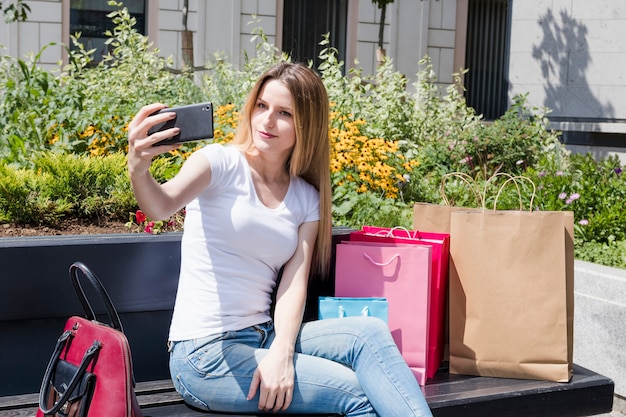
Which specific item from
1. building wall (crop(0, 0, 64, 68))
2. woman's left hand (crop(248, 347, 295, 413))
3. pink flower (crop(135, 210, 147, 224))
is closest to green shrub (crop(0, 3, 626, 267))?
pink flower (crop(135, 210, 147, 224))

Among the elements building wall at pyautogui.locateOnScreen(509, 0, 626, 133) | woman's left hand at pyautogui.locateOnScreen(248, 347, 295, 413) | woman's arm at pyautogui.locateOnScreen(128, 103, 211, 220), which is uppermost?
building wall at pyautogui.locateOnScreen(509, 0, 626, 133)

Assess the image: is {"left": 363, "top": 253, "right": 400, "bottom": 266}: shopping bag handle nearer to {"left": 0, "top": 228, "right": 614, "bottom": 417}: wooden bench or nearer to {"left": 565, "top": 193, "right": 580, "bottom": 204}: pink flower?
{"left": 0, "top": 228, "right": 614, "bottom": 417}: wooden bench

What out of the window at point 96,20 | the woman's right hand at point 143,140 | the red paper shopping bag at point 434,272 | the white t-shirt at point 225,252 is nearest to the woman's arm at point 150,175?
the woman's right hand at point 143,140

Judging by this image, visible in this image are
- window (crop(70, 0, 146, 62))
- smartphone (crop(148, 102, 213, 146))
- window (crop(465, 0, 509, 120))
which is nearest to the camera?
smartphone (crop(148, 102, 213, 146))

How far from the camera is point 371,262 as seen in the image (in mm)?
3217

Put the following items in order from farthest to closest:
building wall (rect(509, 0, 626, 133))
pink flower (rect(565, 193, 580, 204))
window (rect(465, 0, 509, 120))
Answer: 1. window (rect(465, 0, 509, 120))
2. building wall (rect(509, 0, 626, 133))
3. pink flower (rect(565, 193, 580, 204))

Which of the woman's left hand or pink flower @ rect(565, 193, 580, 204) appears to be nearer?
the woman's left hand

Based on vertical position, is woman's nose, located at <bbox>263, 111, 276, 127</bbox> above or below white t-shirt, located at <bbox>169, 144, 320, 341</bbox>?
above

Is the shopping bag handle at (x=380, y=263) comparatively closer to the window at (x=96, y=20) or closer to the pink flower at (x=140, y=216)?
the pink flower at (x=140, y=216)

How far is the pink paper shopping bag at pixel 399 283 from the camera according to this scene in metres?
3.19

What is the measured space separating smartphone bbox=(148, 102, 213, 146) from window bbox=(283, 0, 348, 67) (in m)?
13.1

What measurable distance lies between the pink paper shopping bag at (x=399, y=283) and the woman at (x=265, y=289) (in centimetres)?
Result: 19

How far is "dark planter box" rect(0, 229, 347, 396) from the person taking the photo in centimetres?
291

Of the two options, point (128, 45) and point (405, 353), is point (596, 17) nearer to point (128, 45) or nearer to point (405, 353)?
point (128, 45)
